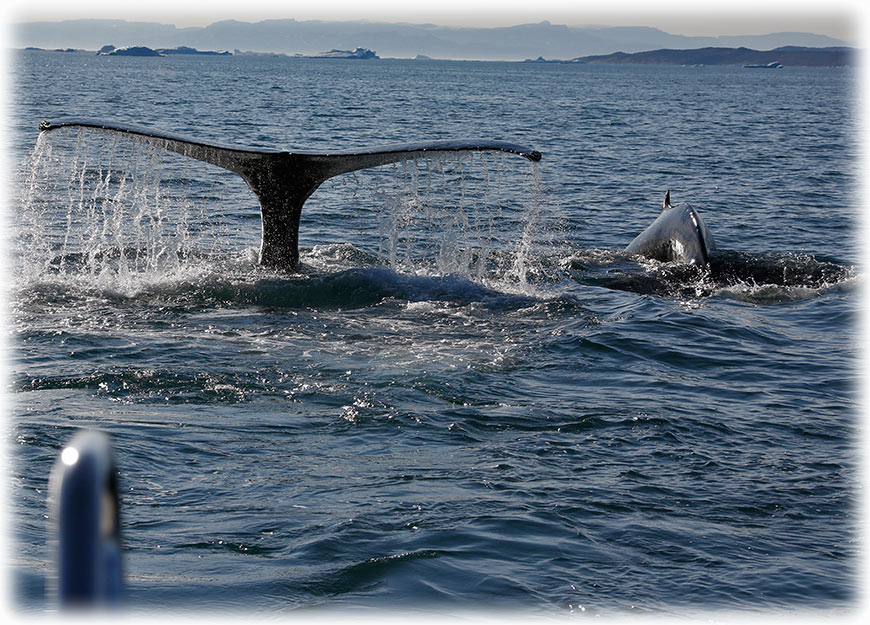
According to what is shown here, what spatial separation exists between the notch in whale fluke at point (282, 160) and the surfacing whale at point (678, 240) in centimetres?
483

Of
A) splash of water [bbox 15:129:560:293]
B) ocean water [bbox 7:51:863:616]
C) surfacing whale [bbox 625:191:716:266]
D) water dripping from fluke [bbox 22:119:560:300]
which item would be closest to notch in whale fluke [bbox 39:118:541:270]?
water dripping from fluke [bbox 22:119:560:300]

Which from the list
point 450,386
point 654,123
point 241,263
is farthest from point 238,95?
point 450,386

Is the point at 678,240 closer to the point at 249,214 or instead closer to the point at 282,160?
the point at 282,160

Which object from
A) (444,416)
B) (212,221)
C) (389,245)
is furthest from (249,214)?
(444,416)

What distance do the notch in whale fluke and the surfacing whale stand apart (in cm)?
483

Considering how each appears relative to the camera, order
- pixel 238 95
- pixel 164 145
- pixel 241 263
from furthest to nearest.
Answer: pixel 238 95 < pixel 241 263 < pixel 164 145

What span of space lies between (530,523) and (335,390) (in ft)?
8.11

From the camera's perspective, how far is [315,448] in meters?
6.30

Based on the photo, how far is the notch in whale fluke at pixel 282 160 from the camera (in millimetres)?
8977

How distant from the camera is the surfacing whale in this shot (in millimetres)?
12984

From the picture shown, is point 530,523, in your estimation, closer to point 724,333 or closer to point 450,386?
point 450,386

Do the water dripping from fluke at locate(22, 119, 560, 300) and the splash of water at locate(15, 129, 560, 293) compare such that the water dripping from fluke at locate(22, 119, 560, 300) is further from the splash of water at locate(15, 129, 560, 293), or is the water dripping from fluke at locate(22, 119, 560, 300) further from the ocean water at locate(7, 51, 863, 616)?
the ocean water at locate(7, 51, 863, 616)

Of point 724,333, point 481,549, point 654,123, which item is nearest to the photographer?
point 481,549

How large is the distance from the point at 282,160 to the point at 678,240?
5.96 m
